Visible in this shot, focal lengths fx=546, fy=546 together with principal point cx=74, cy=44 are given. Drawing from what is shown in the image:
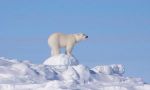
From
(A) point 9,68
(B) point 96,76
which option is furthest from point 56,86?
(B) point 96,76

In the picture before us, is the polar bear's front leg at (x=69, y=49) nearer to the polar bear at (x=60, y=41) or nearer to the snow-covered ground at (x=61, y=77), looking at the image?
the polar bear at (x=60, y=41)

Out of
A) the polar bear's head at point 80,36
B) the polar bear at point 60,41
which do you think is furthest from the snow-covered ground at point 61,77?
the polar bear's head at point 80,36

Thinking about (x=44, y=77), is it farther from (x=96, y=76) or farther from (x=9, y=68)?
(x=96, y=76)

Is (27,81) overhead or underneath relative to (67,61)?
underneath

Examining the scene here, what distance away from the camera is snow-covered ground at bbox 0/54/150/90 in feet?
73.7

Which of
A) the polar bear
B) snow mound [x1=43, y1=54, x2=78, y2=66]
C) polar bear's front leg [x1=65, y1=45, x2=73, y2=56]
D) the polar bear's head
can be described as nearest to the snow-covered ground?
snow mound [x1=43, y1=54, x2=78, y2=66]

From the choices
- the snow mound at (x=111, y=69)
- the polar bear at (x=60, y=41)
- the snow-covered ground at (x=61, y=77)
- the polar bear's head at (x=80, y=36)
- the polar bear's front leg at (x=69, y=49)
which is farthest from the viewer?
the polar bear's head at (x=80, y=36)

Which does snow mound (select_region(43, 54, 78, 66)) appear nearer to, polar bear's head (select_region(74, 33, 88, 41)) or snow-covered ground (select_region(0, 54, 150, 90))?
snow-covered ground (select_region(0, 54, 150, 90))

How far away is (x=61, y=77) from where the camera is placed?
25.7 m

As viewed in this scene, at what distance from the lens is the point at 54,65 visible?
27812 mm

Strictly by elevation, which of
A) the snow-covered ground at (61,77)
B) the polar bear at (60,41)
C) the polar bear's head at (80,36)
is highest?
the polar bear's head at (80,36)

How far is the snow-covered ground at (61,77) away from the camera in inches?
884

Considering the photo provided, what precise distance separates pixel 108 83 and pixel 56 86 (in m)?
4.78

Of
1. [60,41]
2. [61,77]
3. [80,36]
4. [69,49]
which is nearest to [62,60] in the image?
[61,77]
